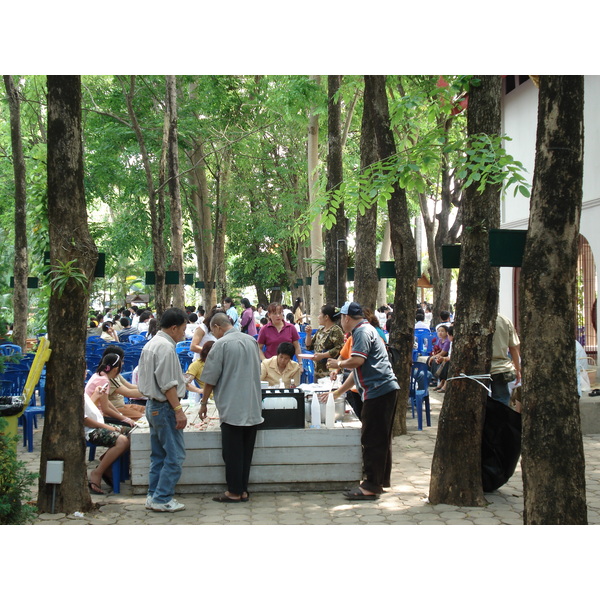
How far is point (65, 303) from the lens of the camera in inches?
254

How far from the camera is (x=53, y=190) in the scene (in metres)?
6.48

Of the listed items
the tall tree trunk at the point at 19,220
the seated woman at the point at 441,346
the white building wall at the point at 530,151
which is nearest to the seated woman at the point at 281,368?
the seated woman at the point at 441,346

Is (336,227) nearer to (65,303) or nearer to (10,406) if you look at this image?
(65,303)

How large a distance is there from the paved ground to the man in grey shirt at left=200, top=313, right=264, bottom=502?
28 centimetres

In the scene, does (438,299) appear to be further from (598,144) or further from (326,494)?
(326,494)

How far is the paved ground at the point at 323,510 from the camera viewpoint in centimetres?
646

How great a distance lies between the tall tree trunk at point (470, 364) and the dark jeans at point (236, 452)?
5.54ft

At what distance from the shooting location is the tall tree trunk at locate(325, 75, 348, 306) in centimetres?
1405

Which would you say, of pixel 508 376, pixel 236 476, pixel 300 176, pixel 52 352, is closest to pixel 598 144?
pixel 508 376

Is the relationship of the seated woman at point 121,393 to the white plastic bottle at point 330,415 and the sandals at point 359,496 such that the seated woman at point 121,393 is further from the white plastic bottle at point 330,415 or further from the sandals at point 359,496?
the sandals at point 359,496

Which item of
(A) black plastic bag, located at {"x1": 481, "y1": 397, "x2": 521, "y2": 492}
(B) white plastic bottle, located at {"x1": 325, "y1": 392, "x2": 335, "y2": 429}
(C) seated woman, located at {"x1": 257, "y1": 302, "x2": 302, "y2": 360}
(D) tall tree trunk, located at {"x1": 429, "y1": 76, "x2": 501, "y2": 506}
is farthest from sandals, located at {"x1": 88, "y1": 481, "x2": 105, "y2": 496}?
(C) seated woman, located at {"x1": 257, "y1": 302, "x2": 302, "y2": 360}

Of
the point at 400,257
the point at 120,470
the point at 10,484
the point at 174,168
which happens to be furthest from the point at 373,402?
the point at 174,168

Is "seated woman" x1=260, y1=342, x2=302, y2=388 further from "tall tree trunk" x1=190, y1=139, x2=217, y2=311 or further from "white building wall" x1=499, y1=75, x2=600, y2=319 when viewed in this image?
"tall tree trunk" x1=190, y1=139, x2=217, y2=311

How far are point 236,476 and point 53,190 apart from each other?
2954mm
